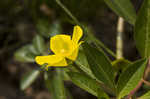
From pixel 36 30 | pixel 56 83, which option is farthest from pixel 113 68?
pixel 36 30

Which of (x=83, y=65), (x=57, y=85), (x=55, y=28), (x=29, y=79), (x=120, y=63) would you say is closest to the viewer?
(x=83, y=65)

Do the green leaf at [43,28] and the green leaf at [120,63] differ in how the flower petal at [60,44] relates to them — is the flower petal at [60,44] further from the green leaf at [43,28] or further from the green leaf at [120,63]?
the green leaf at [43,28]

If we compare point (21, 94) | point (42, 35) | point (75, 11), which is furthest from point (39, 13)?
point (21, 94)

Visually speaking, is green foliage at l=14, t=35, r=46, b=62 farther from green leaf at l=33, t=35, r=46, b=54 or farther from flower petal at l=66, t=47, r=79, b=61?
flower petal at l=66, t=47, r=79, b=61

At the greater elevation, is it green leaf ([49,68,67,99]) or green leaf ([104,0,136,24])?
green leaf ([104,0,136,24])

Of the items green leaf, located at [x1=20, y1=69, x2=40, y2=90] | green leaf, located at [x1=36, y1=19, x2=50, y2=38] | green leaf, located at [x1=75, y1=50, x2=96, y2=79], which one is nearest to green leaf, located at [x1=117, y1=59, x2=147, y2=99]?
green leaf, located at [x1=75, y1=50, x2=96, y2=79]

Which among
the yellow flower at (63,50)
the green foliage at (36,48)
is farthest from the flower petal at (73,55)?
the green foliage at (36,48)

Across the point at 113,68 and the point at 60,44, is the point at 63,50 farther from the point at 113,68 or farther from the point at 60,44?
the point at 113,68

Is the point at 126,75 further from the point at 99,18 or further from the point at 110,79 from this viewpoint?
the point at 99,18
